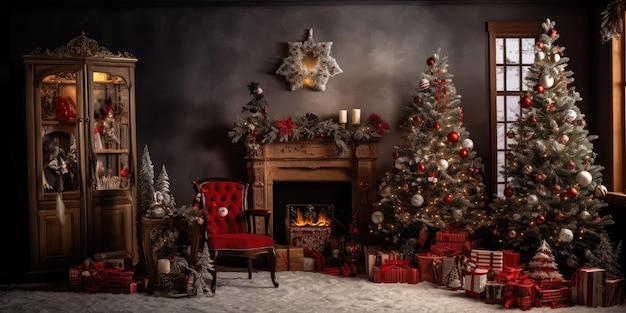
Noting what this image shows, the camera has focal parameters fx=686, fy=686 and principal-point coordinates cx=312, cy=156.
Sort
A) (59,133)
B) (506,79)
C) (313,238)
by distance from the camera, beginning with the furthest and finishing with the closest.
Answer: (506,79) < (313,238) < (59,133)

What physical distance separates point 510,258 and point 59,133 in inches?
207

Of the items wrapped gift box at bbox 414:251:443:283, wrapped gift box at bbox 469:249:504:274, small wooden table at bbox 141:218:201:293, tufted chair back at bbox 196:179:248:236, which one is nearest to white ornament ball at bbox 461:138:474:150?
wrapped gift box at bbox 414:251:443:283

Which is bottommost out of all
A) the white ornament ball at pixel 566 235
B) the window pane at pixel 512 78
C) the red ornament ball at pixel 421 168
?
the white ornament ball at pixel 566 235

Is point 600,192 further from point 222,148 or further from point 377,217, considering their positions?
point 222,148

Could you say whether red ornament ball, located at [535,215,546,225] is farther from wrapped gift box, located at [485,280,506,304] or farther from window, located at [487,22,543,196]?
window, located at [487,22,543,196]

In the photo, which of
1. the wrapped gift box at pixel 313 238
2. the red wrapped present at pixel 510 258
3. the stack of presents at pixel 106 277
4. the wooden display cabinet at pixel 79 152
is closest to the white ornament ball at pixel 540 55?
the red wrapped present at pixel 510 258

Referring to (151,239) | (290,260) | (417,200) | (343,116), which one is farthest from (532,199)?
(151,239)

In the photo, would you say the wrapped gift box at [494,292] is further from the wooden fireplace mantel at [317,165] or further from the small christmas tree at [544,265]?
the wooden fireplace mantel at [317,165]

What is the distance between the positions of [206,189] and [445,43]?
3.59 metres

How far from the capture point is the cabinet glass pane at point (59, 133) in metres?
7.91

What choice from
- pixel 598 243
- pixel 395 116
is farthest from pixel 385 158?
pixel 598 243

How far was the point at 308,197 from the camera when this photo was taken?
895 centimetres

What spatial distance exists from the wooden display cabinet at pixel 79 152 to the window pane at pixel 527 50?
16.1ft

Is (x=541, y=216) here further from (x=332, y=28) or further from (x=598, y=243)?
(x=332, y=28)
